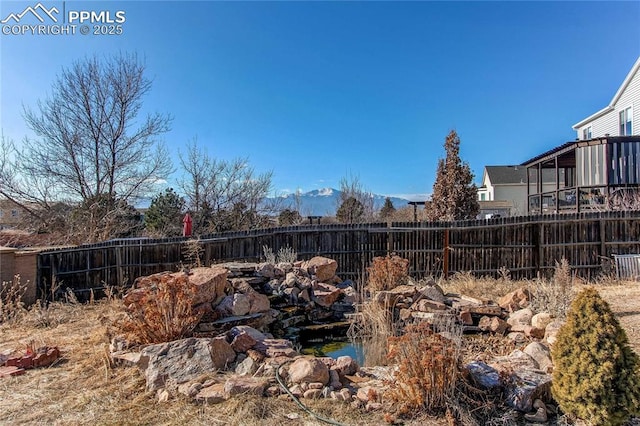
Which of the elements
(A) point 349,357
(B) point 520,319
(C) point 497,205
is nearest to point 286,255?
(B) point 520,319

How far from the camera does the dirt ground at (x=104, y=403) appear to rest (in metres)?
2.57

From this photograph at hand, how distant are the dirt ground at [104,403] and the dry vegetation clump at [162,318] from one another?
34cm

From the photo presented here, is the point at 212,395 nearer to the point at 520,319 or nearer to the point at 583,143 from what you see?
the point at 520,319

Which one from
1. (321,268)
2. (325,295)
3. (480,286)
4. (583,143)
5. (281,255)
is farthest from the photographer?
(583,143)

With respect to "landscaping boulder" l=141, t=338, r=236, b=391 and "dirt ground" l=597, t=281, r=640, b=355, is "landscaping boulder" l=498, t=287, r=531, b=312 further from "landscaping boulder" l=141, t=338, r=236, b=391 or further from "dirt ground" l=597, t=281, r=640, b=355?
"landscaping boulder" l=141, t=338, r=236, b=391

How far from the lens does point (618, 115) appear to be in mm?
14820

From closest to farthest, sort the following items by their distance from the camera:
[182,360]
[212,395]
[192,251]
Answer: [212,395], [182,360], [192,251]

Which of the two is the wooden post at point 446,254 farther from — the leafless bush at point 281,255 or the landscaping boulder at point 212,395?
the landscaping boulder at point 212,395

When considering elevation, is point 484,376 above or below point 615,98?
below

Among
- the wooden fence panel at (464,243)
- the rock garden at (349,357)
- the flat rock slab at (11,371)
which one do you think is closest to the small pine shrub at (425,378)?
the rock garden at (349,357)

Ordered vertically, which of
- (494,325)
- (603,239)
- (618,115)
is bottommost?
(494,325)

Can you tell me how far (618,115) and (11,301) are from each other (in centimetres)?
2015

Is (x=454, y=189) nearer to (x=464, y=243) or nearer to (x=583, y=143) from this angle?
(x=583, y=143)

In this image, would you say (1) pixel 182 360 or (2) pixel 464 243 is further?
(2) pixel 464 243
